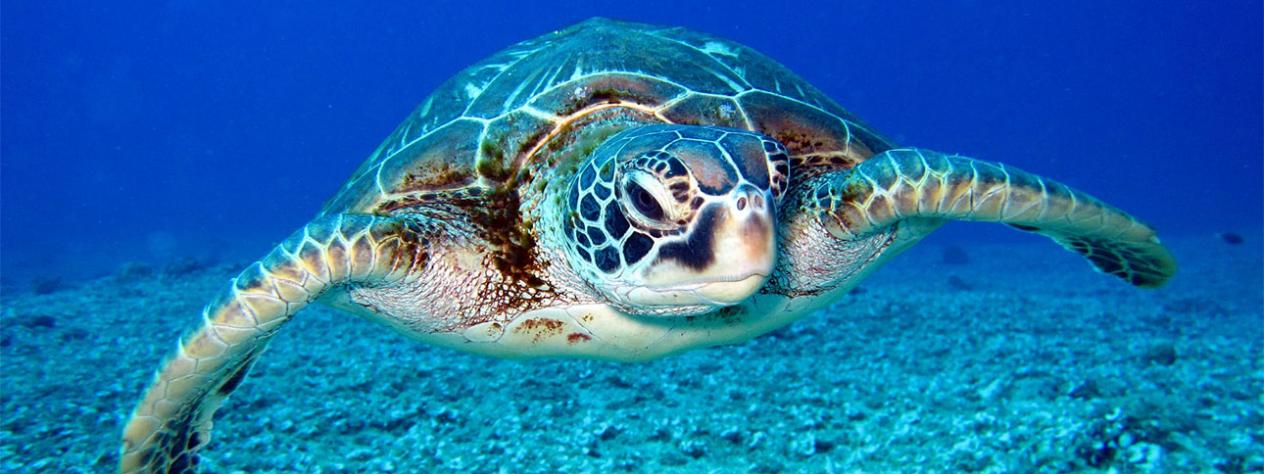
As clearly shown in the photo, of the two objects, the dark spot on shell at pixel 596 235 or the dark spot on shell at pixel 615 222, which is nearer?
the dark spot on shell at pixel 615 222

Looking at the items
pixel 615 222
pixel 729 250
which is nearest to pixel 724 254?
pixel 729 250

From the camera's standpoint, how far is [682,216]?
1.84 metres

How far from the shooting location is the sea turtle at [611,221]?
1951mm

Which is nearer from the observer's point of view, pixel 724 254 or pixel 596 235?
pixel 724 254

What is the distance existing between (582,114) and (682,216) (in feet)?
4.40

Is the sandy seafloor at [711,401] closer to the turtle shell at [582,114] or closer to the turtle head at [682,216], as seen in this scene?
the turtle shell at [582,114]

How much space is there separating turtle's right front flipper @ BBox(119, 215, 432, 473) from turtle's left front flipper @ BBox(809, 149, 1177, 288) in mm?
1813

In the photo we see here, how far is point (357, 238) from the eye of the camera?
239cm

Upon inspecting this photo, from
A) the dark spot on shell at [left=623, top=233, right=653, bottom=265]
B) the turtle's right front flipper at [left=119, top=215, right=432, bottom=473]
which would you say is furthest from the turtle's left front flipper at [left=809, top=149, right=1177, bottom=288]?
the turtle's right front flipper at [left=119, top=215, right=432, bottom=473]

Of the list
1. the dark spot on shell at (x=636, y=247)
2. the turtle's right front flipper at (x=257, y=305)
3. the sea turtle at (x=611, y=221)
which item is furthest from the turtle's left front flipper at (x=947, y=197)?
the turtle's right front flipper at (x=257, y=305)

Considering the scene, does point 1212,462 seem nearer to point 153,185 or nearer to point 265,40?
point 153,185

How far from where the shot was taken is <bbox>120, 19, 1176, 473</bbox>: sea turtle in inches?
76.8

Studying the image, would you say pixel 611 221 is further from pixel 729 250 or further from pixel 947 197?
pixel 947 197

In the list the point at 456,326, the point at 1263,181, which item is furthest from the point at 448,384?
the point at 1263,181
